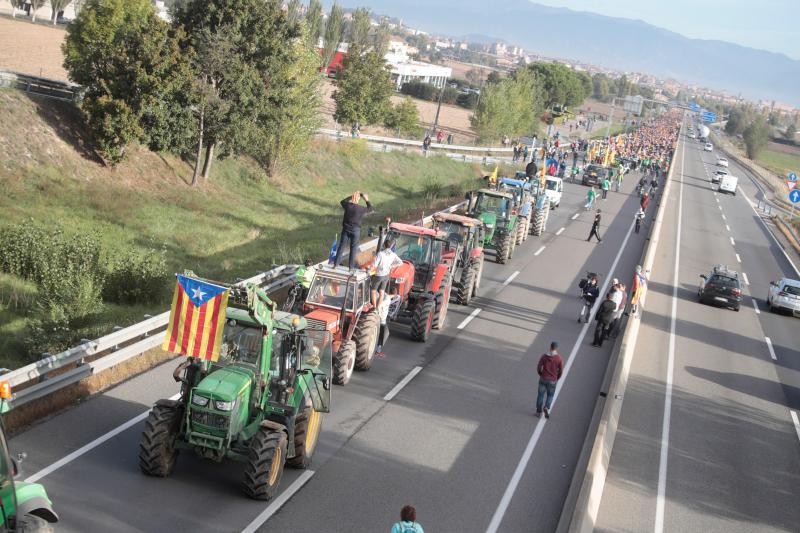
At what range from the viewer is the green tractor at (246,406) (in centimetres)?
1133

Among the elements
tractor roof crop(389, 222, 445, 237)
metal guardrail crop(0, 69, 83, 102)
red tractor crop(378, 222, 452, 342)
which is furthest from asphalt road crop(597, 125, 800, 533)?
metal guardrail crop(0, 69, 83, 102)

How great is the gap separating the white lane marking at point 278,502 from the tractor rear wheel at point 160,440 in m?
1.40

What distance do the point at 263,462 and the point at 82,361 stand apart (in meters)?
4.69

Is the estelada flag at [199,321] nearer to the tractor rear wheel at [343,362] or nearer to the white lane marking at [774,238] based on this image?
the tractor rear wheel at [343,362]

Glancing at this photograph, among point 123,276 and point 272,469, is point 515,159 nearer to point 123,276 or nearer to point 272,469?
point 123,276

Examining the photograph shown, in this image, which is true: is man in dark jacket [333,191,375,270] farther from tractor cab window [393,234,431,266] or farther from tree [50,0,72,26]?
tree [50,0,72,26]

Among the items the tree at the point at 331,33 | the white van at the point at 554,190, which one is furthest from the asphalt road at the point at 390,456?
the tree at the point at 331,33

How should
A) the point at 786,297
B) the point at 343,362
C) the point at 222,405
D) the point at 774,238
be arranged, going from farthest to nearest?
the point at 774,238
the point at 786,297
the point at 343,362
the point at 222,405

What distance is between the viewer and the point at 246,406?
38.6ft

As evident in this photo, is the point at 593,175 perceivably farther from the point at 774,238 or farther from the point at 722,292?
the point at 722,292

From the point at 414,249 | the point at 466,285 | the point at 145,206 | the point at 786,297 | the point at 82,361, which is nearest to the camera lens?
the point at 82,361

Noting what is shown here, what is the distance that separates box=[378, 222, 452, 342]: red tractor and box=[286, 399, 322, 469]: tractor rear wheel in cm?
729

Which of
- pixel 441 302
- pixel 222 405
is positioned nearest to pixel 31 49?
pixel 441 302

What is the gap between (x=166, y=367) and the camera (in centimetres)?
1634
